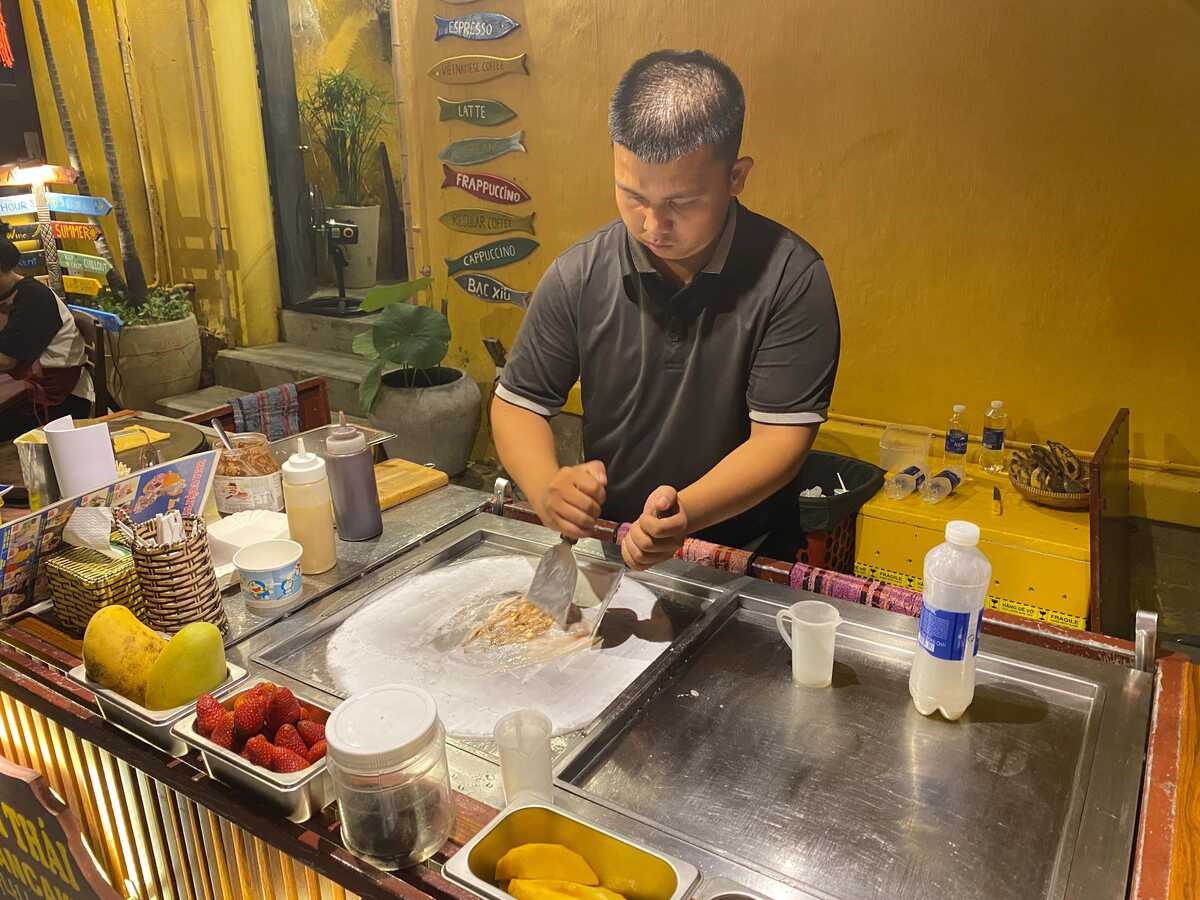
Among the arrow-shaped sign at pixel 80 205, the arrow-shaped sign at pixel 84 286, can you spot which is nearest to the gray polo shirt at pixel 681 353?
the arrow-shaped sign at pixel 84 286

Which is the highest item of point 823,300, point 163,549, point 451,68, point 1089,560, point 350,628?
point 451,68

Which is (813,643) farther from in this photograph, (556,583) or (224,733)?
(224,733)

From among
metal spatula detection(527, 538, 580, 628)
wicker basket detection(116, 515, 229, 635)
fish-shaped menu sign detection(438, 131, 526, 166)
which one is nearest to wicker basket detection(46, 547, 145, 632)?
wicker basket detection(116, 515, 229, 635)

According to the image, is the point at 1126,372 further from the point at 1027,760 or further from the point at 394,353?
the point at 394,353

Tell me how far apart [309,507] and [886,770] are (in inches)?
41.6

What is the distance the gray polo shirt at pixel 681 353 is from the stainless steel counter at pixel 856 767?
20.3 inches

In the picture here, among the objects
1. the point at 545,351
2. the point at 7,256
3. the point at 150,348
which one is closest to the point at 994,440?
the point at 545,351

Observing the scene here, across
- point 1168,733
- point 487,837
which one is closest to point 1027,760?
point 1168,733

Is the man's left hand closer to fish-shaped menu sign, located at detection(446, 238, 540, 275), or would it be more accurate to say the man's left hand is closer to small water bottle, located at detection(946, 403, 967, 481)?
small water bottle, located at detection(946, 403, 967, 481)

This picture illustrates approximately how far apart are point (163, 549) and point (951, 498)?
8.13 feet

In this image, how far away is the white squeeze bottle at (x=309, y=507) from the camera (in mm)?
1579

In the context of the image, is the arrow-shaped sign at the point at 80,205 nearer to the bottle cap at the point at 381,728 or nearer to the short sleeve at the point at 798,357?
the short sleeve at the point at 798,357

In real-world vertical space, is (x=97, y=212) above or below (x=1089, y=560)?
above

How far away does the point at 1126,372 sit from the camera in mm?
2945
